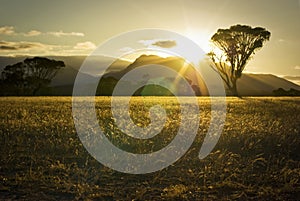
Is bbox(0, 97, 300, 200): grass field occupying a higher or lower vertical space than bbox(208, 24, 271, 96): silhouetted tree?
lower

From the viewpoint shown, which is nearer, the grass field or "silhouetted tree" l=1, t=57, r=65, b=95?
the grass field

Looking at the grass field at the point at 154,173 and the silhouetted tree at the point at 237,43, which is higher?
the silhouetted tree at the point at 237,43

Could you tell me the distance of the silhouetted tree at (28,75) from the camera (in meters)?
80.9

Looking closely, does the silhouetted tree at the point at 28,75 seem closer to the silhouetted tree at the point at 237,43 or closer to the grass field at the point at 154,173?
the silhouetted tree at the point at 237,43

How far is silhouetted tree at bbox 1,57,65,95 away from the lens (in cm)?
8087

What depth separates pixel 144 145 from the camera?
9.35 m

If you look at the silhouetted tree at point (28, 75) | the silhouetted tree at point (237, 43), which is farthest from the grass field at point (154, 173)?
the silhouetted tree at point (28, 75)

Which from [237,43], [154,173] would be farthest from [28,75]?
[154,173]

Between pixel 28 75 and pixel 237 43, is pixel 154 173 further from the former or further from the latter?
pixel 28 75

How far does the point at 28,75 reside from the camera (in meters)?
→ 83.8

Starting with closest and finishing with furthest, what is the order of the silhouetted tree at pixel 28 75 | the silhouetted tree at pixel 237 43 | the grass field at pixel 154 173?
1. the grass field at pixel 154 173
2. the silhouetted tree at pixel 237 43
3. the silhouetted tree at pixel 28 75

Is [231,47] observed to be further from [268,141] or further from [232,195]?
[232,195]

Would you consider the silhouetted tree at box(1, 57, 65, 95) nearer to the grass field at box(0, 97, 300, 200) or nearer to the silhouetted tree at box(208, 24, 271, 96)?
the silhouetted tree at box(208, 24, 271, 96)

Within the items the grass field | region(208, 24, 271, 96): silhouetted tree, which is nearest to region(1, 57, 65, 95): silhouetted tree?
region(208, 24, 271, 96): silhouetted tree
